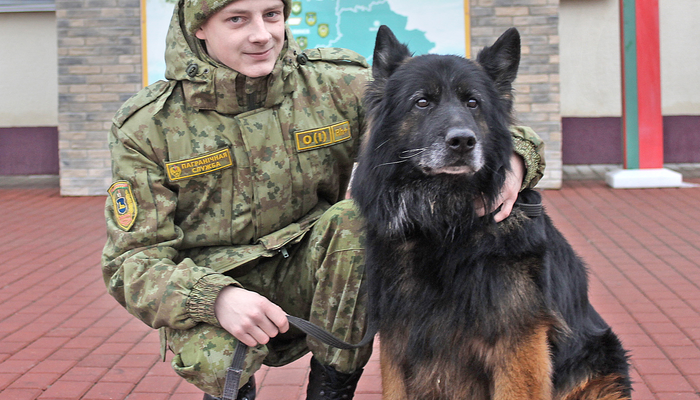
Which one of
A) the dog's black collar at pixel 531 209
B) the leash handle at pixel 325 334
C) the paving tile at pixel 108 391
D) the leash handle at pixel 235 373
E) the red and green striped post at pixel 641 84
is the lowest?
the paving tile at pixel 108 391

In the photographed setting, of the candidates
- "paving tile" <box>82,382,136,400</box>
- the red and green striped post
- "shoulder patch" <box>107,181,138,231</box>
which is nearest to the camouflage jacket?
"shoulder patch" <box>107,181,138,231</box>

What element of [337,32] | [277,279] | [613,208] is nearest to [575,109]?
[613,208]

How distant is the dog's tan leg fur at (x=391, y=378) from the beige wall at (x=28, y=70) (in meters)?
8.16

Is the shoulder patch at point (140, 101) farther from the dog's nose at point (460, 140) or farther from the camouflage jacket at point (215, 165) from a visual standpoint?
the dog's nose at point (460, 140)

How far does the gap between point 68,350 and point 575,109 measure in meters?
7.54

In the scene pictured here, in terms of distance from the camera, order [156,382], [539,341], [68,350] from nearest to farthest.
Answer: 1. [539,341]
2. [156,382]
3. [68,350]

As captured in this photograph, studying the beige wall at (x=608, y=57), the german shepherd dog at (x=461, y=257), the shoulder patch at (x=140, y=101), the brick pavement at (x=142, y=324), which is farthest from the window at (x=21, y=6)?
the german shepherd dog at (x=461, y=257)

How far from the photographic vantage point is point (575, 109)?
369 inches

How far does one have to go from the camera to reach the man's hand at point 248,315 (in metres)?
2.29

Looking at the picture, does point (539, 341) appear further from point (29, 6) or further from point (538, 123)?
point (29, 6)

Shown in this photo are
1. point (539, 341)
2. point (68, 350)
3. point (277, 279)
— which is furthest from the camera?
point (68, 350)

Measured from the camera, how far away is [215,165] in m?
2.68

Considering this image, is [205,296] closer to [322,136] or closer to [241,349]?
[241,349]

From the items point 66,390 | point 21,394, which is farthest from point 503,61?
point 21,394
